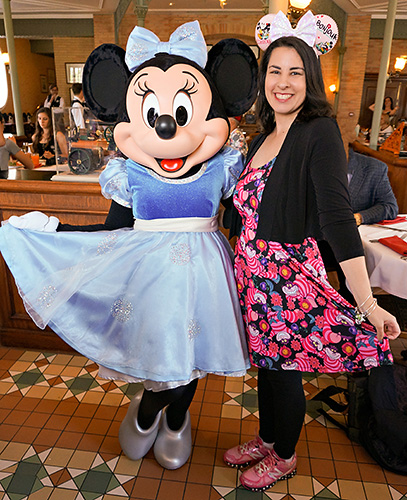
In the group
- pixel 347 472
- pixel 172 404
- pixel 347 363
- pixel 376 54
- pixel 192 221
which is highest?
pixel 376 54

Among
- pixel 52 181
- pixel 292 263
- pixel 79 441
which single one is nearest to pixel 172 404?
pixel 79 441

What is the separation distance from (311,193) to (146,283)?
0.59m

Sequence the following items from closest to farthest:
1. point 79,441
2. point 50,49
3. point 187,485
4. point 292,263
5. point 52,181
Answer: point 292,263 < point 187,485 < point 79,441 < point 52,181 < point 50,49

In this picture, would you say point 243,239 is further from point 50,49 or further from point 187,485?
point 50,49

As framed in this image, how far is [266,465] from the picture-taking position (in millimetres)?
1632

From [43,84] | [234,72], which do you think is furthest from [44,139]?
[43,84]

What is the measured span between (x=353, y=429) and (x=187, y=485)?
730 millimetres

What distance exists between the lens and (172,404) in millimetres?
1707

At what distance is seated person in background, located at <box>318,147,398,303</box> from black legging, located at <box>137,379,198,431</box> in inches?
45.1

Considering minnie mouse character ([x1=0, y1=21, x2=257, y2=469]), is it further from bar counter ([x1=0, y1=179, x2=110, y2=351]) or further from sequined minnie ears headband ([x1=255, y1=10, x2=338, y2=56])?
bar counter ([x1=0, y1=179, x2=110, y2=351])

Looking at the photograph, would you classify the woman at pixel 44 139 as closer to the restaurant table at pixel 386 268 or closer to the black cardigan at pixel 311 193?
the restaurant table at pixel 386 268

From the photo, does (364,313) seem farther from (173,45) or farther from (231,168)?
(173,45)

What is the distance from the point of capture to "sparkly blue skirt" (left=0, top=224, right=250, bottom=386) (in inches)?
55.6

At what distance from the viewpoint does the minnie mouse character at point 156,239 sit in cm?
141
